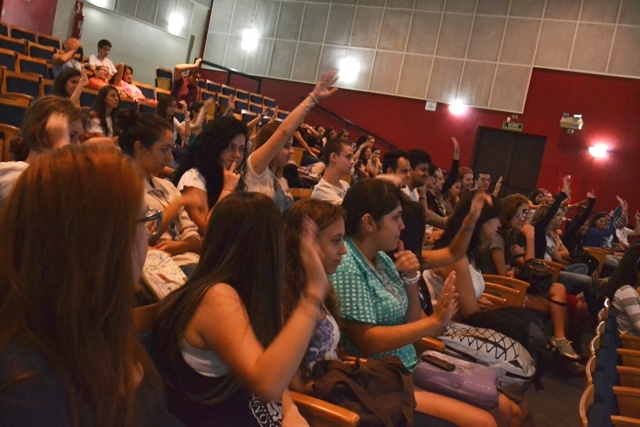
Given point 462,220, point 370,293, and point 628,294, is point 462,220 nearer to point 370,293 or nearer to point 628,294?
point 370,293

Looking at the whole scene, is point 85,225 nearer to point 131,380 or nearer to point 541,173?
point 131,380

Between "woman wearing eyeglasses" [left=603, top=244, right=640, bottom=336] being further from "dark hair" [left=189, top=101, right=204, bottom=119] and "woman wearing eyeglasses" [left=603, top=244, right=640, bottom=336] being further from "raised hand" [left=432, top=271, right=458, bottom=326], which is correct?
"dark hair" [left=189, top=101, right=204, bottom=119]

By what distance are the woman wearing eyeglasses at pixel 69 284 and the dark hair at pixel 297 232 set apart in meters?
0.98

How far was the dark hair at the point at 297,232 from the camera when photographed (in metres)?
1.89

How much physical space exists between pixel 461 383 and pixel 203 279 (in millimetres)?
1304

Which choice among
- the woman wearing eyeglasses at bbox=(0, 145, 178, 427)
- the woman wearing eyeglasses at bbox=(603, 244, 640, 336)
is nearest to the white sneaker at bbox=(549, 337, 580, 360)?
the woman wearing eyeglasses at bbox=(603, 244, 640, 336)

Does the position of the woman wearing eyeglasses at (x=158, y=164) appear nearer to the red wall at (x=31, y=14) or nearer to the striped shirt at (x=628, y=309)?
the striped shirt at (x=628, y=309)

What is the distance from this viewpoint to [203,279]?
1.53 m

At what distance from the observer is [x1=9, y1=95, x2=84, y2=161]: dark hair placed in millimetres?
2320

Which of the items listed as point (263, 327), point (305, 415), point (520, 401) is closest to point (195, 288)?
point (263, 327)

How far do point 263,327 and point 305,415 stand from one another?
16.5 inches

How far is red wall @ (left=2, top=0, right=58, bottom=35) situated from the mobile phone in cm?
984

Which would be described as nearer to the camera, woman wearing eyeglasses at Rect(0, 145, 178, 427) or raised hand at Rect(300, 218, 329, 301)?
woman wearing eyeglasses at Rect(0, 145, 178, 427)

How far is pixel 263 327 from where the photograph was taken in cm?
150
